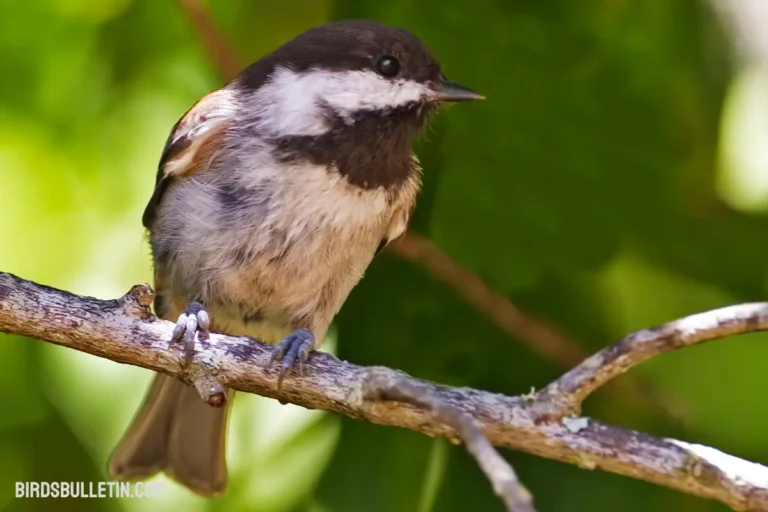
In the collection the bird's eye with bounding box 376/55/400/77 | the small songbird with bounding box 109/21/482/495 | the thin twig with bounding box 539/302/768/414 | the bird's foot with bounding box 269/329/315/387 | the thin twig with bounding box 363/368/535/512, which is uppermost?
the bird's eye with bounding box 376/55/400/77

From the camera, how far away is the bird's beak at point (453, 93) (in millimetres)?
2215

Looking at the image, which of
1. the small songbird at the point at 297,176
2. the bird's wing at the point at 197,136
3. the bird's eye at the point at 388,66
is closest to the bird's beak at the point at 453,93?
the small songbird at the point at 297,176

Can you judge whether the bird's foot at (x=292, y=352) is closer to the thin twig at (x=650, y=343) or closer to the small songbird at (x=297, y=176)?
the small songbird at (x=297, y=176)

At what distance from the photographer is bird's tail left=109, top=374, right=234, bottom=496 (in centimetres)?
245

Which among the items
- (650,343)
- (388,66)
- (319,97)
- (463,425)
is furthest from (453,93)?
(463,425)

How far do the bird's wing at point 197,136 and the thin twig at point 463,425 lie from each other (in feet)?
2.79

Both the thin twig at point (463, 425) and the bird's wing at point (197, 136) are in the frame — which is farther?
the bird's wing at point (197, 136)

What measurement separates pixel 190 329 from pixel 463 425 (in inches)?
30.0

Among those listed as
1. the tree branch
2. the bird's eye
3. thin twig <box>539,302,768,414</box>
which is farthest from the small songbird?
thin twig <box>539,302,768,414</box>

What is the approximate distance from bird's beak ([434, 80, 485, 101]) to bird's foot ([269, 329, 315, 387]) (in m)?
0.63

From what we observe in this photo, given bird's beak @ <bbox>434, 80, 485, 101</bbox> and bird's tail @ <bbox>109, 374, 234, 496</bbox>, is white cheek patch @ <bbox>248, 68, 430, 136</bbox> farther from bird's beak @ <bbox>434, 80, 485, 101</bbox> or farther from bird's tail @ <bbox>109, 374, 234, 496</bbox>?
bird's tail @ <bbox>109, 374, 234, 496</bbox>

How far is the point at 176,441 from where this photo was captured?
265 centimetres

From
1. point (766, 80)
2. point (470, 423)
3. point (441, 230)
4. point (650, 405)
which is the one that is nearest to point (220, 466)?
point (441, 230)

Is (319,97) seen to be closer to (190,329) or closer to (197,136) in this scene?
(197,136)
